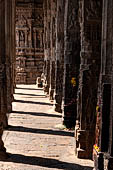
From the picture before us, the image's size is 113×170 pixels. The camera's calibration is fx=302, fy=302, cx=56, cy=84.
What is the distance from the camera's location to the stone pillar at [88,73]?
767cm

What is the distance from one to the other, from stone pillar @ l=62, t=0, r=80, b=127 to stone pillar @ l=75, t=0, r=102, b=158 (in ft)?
9.64

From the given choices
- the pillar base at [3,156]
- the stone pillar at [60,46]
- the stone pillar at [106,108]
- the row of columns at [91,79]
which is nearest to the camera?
the stone pillar at [106,108]

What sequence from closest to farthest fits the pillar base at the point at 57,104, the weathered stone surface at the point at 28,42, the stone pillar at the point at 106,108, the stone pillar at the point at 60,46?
1. the stone pillar at the point at 106,108
2. the stone pillar at the point at 60,46
3. the pillar base at the point at 57,104
4. the weathered stone surface at the point at 28,42

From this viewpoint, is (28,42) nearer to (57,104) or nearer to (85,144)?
(57,104)

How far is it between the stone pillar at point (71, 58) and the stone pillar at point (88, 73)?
9.64 ft

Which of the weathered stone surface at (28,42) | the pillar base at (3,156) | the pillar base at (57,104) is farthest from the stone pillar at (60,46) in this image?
the weathered stone surface at (28,42)

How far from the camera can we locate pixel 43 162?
771cm

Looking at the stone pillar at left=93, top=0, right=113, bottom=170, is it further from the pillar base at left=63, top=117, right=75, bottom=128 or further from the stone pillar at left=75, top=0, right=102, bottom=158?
the pillar base at left=63, top=117, right=75, bottom=128

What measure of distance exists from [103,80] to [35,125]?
259 inches

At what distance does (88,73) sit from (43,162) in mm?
2556

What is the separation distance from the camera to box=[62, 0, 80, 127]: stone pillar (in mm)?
10719

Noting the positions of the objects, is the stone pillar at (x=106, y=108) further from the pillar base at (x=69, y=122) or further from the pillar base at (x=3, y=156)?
the pillar base at (x=69, y=122)

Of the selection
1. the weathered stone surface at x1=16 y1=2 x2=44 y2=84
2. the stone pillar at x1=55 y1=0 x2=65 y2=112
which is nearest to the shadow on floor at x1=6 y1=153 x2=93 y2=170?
the stone pillar at x1=55 y1=0 x2=65 y2=112

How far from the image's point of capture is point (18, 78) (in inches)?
1196
